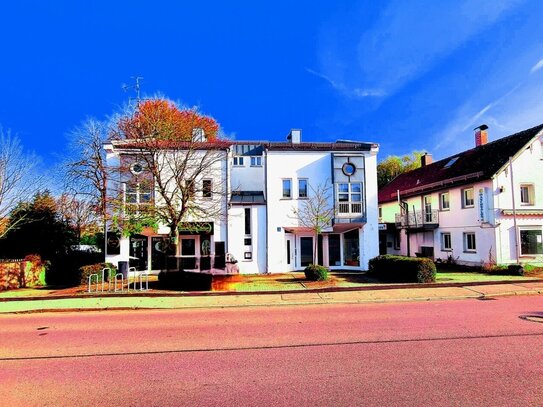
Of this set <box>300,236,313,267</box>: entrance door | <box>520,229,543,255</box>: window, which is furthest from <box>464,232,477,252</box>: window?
<box>300,236,313,267</box>: entrance door

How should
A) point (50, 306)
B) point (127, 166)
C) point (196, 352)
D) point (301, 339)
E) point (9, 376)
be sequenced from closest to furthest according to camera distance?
point (9, 376)
point (196, 352)
point (301, 339)
point (50, 306)
point (127, 166)

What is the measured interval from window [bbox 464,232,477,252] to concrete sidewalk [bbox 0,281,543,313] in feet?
29.7

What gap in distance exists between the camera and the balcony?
26.9 meters

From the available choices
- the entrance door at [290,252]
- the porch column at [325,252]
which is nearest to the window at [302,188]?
the entrance door at [290,252]

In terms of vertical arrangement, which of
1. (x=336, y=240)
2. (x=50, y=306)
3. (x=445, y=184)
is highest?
(x=445, y=184)

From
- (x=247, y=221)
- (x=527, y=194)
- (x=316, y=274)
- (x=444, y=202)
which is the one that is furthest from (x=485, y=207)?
(x=247, y=221)

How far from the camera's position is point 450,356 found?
613 centimetres

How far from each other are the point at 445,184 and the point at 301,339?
2195 centimetres

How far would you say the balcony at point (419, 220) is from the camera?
→ 2688 cm

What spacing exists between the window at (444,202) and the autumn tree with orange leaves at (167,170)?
15690 millimetres

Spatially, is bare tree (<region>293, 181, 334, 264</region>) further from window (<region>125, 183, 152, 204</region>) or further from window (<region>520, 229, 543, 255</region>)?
window (<region>520, 229, 543, 255</region>)

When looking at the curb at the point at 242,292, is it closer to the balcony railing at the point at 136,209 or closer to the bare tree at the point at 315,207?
the balcony railing at the point at 136,209

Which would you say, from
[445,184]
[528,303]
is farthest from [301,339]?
[445,184]

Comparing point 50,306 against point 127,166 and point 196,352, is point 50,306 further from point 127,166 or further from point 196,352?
point 127,166
